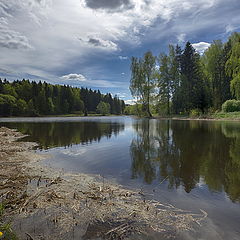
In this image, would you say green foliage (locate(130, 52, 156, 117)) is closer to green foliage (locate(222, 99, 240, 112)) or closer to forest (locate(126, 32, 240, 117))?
forest (locate(126, 32, 240, 117))

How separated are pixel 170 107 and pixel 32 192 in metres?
54.4

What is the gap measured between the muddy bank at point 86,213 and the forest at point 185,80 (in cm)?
4594

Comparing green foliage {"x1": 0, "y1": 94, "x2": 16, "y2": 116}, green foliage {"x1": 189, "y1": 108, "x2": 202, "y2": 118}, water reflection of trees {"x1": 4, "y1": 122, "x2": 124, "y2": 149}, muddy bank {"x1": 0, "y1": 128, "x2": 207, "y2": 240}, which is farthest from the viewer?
green foliage {"x1": 0, "y1": 94, "x2": 16, "y2": 116}

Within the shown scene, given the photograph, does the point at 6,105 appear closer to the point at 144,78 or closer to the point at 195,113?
the point at 144,78

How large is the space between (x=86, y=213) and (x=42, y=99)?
11190cm

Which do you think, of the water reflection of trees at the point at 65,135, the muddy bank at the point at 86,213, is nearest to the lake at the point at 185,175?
the muddy bank at the point at 86,213

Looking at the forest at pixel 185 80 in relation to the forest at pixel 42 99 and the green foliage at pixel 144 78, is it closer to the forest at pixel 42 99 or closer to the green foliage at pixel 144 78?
the green foliage at pixel 144 78

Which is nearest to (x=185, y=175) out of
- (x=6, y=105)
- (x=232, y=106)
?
(x=232, y=106)

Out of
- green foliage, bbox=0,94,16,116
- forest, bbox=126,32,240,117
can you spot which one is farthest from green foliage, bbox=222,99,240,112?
green foliage, bbox=0,94,16,116

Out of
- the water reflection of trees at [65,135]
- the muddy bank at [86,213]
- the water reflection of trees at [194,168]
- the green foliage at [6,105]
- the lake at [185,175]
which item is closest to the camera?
the muddy bank at [86,213]

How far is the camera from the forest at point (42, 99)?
9412 cm

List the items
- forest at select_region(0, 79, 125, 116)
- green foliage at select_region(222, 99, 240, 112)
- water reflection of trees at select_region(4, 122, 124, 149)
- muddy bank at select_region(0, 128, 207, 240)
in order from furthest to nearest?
forest at select_region(0, 79, 125, 116) < green foliage at select_region(222, 99, 240, 112) < water reflection of trees at select_region(4, 122, 124, 149) < muddy bank at select_region(0, 128, 207, 240)

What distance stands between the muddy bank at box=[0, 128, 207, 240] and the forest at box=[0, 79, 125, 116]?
9841 centimetres

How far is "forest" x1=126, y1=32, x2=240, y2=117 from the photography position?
165 feet
